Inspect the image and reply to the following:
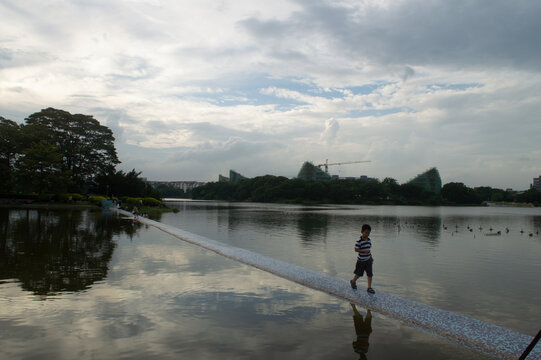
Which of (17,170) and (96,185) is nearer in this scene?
(17,170)

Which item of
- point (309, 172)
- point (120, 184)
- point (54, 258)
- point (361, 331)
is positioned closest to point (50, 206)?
point (120, 184)

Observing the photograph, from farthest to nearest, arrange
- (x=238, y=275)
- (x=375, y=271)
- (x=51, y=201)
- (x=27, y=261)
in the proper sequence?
(x=51, y=201)
(x=375, y=271)
(x=27, y=261)
(x=238, y=275)

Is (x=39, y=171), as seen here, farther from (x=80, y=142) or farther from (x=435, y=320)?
(x=435, y=320)

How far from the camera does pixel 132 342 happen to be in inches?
220

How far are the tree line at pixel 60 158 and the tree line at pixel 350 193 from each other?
7666 centimetres

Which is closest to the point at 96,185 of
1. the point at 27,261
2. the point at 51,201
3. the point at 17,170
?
the point at 51,201

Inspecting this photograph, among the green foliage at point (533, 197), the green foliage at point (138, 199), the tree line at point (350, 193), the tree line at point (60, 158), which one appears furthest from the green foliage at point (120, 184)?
the green foliage at point (533, 197)

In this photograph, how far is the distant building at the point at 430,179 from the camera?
564 feet

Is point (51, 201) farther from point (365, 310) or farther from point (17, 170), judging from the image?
point (365, 310)

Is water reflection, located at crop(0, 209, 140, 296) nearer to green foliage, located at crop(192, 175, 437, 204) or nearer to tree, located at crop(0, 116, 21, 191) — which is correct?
tree, located at crop(0, 116, 21, 191)

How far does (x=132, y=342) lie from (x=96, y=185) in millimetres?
56688

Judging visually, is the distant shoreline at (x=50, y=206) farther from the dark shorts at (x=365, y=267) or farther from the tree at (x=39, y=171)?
the dark shorts at (x=365, y=267)

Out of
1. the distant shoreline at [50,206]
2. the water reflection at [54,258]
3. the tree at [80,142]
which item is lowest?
the water reflection at [54,258]

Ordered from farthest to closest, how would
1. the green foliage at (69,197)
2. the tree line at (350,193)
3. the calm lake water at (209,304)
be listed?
the tree line at (350,193) < the green foliage at (69,197) < the calm lake water at (209,304)
